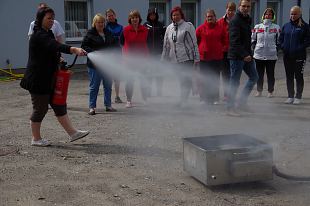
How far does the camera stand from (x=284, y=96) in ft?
32.9

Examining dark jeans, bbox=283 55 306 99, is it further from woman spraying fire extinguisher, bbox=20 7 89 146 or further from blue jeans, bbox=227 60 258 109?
woman spraying fire extinguisher, bbox=20 7 89 146

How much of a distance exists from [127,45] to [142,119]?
5.26 ft

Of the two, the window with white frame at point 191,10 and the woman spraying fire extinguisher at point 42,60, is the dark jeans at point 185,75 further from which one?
the window with white frame at point 191,10

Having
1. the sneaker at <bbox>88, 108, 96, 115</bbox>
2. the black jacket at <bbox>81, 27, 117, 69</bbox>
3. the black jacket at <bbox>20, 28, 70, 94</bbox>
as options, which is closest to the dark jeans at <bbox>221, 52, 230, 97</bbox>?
the black jacket at <bbox>81, 27, 117, 69</bbox>

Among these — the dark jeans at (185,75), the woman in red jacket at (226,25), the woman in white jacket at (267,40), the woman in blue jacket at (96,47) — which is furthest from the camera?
the woman in white jacket at (267,40)

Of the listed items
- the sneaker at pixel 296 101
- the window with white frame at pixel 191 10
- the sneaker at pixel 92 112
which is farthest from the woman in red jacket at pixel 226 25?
the window with white frame at pixel 191 10

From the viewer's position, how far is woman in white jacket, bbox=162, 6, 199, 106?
27.4 ft

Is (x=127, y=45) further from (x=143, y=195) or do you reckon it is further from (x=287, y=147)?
(x=143, y=195)

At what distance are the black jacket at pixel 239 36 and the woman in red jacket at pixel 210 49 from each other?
3.44ft

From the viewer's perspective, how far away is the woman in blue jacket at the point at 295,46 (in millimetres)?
8891

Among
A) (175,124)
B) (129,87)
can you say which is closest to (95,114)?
(129,87)

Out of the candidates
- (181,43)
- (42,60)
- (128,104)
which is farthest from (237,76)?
(42,60)

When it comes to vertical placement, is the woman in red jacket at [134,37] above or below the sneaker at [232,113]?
above

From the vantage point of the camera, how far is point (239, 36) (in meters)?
7.72
